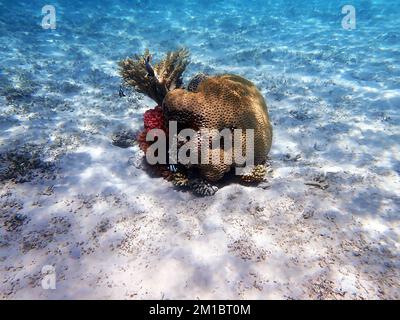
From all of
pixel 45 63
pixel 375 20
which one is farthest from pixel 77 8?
pixel 375 20

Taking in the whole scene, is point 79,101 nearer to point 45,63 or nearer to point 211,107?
point 45,63

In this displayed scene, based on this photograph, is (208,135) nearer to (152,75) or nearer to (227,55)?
(152,75)

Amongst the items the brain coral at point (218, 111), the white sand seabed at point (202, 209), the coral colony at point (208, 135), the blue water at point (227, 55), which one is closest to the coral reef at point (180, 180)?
the coral colony at point (208, 135)

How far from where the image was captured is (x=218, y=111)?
5.38 meters

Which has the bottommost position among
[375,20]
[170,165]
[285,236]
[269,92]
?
[285,236]

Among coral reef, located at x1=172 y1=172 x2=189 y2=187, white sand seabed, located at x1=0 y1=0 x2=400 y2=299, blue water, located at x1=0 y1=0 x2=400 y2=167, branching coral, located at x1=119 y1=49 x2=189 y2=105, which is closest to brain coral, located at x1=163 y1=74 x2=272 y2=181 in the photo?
coral reef, located at x1=172 y1=172 x2=189 y2=187

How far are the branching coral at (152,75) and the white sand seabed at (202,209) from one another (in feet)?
4.99

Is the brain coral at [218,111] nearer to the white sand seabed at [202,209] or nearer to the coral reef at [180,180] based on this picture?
the coral reef at [180,180]

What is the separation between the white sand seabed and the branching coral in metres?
1.52

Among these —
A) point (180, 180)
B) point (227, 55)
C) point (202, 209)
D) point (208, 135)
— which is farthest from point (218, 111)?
point (227, 55)

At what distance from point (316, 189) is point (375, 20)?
62.7 ft

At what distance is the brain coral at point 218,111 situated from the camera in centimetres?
532

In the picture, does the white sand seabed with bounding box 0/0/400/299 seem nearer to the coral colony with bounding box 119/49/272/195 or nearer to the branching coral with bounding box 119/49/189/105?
the coral colony with bounding box 119/49/272/195

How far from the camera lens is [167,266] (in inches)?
155
